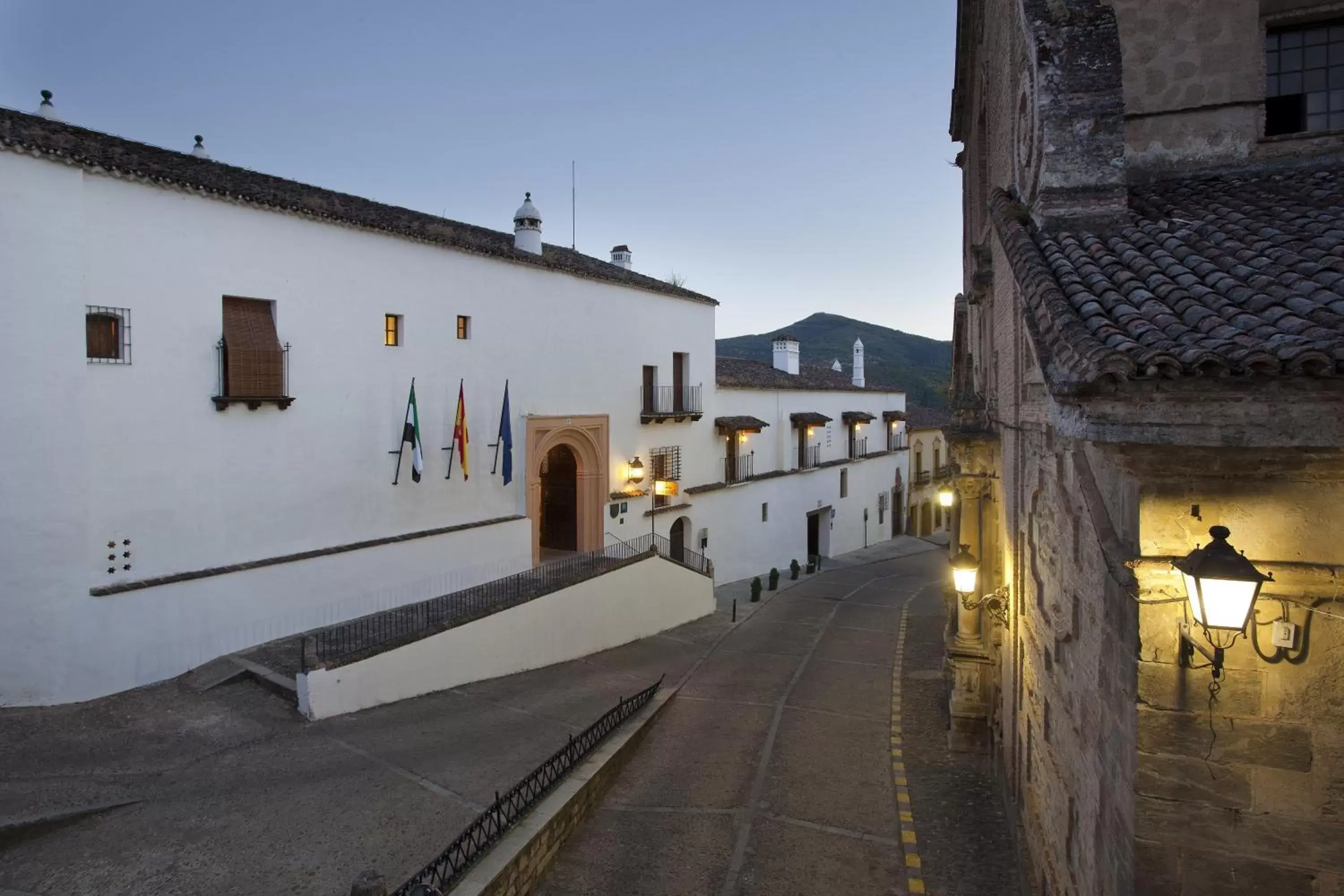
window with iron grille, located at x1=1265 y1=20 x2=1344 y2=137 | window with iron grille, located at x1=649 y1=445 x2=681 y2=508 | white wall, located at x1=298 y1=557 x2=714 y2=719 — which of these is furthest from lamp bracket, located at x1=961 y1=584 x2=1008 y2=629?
window with iron grille, located at x1=649 y1=445 x2=681 y2=508

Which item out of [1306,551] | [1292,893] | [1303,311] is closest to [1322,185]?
[1303,311]

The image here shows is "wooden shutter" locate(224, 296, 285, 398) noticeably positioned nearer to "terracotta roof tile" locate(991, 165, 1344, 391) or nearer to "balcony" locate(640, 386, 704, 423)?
"balcony" locate(640, 386, 704, 423)

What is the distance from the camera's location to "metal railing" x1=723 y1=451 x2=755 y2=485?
26.5m

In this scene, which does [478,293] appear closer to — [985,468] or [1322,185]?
[985,468]

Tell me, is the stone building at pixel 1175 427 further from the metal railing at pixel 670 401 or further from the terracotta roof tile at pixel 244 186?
the metal railing at pixel 670 401

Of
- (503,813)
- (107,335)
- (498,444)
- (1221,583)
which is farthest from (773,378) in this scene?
(1221,583)

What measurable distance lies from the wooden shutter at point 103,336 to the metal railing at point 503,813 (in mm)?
8540

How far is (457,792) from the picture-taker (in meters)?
8.84

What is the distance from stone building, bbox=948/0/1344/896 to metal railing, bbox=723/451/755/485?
60.4 feet

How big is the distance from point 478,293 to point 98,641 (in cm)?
956

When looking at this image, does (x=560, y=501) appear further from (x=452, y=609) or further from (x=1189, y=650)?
(x=1189, y=650)

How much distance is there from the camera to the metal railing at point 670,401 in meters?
22.8

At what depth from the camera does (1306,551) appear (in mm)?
3895

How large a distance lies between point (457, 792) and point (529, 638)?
21.1ft
